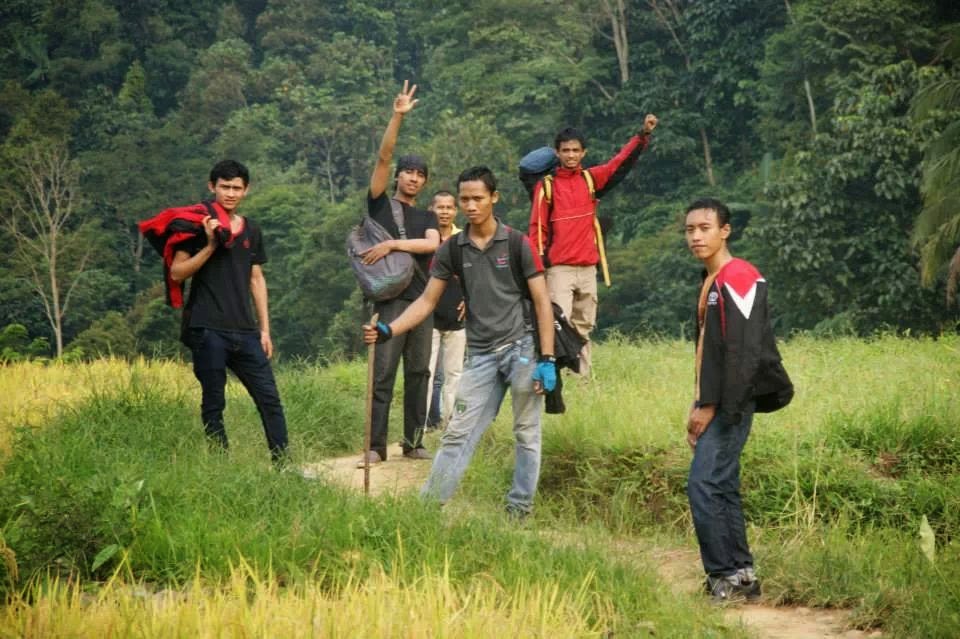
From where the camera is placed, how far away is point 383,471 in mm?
9102

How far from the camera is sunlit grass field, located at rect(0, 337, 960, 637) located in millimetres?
5008

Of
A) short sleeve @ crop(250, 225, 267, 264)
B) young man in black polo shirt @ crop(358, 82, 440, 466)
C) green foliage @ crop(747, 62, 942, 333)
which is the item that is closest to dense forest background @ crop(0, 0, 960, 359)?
green foliage @ crop(747, 62, 942, 333)

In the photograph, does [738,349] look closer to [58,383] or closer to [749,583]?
[749,583]

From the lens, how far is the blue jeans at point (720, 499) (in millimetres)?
6059

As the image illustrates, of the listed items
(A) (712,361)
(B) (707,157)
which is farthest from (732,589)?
(B) (707,157)

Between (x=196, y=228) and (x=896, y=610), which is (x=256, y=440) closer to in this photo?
(x=196, y=228)

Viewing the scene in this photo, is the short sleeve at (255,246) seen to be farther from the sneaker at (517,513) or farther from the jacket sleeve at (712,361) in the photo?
the jacket sleeve at (712,361)

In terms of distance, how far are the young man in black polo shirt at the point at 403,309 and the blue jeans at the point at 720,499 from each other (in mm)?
3308

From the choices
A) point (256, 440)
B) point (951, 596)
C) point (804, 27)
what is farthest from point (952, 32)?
point (951, 596)

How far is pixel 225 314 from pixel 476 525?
2440 mm

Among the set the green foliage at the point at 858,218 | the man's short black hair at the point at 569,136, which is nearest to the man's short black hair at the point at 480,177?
the man's short black hair at the point at 569,136

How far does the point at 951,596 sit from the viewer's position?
5.61 metres

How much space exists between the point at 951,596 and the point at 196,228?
14.9 feet

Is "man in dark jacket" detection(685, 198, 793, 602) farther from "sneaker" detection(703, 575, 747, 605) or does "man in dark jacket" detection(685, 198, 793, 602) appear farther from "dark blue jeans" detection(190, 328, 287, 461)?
"dark blue jeans" detection(190, 328, 287, 461)
